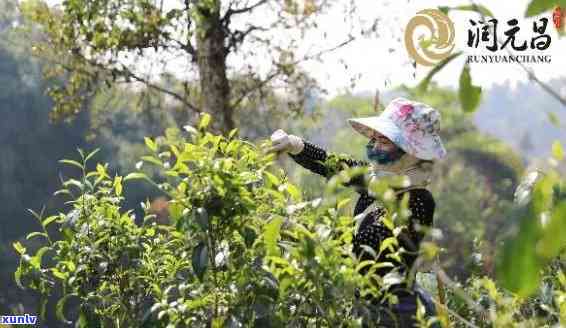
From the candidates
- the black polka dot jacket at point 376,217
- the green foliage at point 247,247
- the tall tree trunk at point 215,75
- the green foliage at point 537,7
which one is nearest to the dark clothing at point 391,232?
the black polka dot jacket at point 376,217

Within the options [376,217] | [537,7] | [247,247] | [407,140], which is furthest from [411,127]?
[537,7]

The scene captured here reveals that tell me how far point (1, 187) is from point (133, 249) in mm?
27627

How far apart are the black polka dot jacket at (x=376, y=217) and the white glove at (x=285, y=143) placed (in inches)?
2.7

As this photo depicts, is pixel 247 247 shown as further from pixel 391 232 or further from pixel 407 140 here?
pixel 407 140

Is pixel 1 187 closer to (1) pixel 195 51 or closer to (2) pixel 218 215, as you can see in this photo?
(1) pixel 195 51

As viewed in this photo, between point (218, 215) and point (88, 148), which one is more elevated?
point (218, 215)

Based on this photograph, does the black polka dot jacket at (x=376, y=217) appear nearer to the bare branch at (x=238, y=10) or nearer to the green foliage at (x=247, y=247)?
the green foliage at (x=247, y=247)

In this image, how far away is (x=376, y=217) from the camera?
292 centimetres

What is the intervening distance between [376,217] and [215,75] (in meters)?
5.41

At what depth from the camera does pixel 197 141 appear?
2135 mm

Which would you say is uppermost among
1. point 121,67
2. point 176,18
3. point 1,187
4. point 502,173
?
point 176,18

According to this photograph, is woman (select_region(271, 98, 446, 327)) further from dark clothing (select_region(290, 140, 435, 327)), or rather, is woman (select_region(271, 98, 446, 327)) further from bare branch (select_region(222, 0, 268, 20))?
bare branch (select_region(222, 0, 268, 20))

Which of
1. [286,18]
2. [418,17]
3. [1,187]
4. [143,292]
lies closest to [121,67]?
[286,18]

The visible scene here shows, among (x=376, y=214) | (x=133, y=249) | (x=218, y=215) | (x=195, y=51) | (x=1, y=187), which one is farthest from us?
(x=1, y=187)
